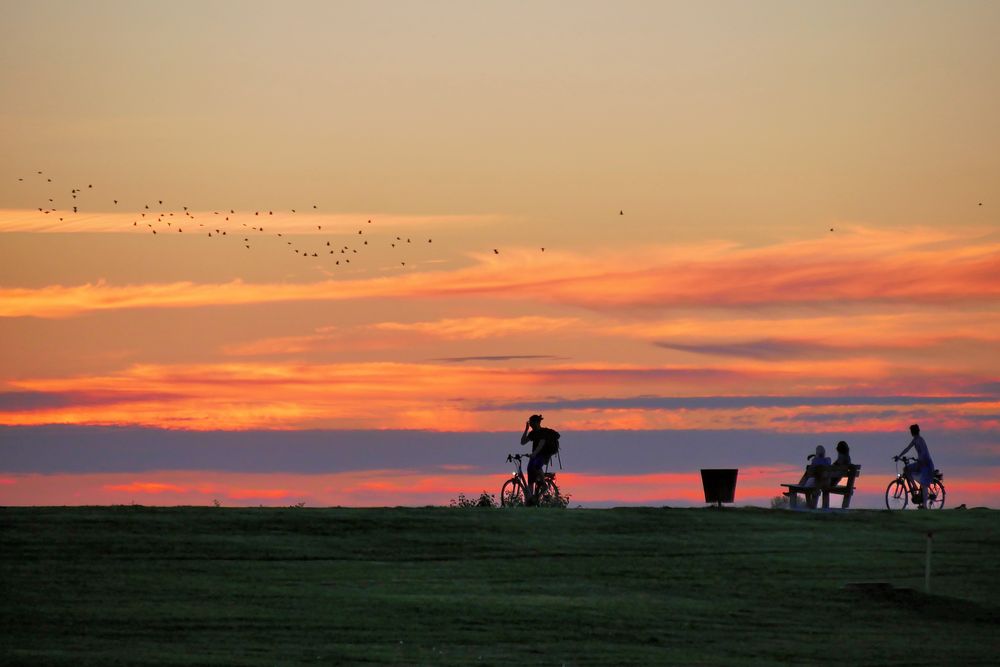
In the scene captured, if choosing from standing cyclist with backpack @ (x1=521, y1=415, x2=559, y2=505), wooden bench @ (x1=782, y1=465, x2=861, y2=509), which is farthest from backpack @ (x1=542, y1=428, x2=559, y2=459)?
wooden bench @ (x1=782, y1=465, x2=861, y2=509)

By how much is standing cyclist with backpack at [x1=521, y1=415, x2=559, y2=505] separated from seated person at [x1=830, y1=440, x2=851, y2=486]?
25.9 feet

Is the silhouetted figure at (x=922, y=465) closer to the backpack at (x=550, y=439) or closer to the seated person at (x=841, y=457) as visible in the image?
the seated person at (x=841, y=457)

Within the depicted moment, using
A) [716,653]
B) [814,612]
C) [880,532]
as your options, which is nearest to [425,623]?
[716,653]

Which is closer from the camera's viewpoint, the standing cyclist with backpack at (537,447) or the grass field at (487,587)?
the grass field at (487,587)

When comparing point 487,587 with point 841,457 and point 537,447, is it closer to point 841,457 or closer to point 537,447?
point 537,447

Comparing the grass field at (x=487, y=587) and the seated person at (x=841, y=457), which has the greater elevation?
the seated person at (x=841, y=457)

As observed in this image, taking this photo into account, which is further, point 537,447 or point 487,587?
point 537,447

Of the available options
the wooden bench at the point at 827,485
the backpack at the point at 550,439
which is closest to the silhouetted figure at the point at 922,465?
the wooden bench at the point at 827,485

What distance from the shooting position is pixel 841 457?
4297 centimetres

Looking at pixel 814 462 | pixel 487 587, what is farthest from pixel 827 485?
pixel 487 587

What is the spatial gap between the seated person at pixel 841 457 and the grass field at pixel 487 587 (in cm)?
512

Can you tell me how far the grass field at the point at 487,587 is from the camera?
22.9 meters

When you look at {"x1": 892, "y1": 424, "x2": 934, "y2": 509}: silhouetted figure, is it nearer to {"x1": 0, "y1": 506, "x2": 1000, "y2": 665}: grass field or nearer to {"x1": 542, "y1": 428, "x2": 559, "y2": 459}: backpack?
{"x1": 0, "y1": 506, "x2": 1000, "y2": 665}: grass field

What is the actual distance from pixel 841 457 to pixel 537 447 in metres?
8.83
